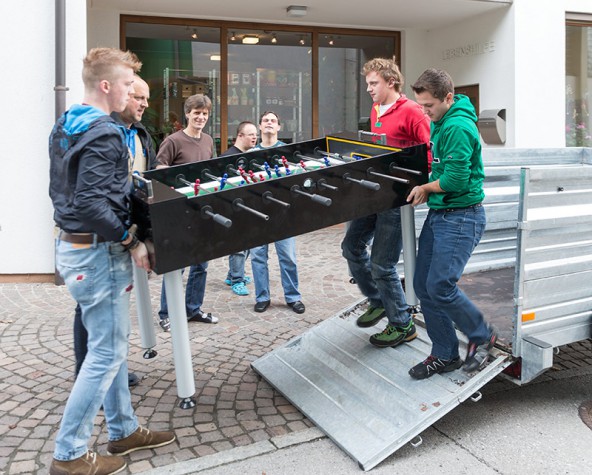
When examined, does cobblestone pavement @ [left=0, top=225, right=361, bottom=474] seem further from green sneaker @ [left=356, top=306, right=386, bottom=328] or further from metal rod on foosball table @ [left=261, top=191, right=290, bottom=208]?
metal rod on foosball table @ [left=261, top=191, right=290, bottom=208]

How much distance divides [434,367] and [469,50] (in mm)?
8459

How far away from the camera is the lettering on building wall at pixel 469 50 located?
1074 centimetres

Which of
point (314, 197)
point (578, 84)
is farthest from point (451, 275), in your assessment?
point (578, 84)

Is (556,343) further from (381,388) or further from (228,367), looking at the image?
(228,367)

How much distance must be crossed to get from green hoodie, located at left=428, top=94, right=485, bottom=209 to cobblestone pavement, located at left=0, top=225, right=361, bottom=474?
1.58 meters

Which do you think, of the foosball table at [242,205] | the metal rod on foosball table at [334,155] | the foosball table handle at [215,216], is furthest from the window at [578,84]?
the foosball table handle at [215,216]

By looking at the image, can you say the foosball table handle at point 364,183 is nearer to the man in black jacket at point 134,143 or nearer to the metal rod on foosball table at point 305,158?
the metal rod on foosball table at point 305,158

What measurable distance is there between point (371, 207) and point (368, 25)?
28.8 ft

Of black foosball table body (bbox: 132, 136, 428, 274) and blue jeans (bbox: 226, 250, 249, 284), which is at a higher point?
black foosball table body (bbox: 132, 136, 428, 274)

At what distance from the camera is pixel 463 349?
13.4 ft

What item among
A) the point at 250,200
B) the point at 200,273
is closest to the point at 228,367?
the point at 200,273

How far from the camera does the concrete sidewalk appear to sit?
3.48 metres

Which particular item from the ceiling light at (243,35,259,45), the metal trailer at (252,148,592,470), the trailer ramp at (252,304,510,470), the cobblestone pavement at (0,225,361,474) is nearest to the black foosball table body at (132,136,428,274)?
the metal trailer at (252,148,592,470)

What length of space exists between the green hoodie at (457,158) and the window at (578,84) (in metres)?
8.59
